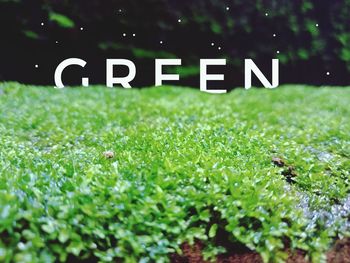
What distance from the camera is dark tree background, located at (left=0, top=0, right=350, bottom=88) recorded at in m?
8.82

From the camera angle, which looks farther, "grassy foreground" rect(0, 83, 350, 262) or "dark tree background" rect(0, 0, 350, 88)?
"dark tree background" rect(0, 0, 350, 88)

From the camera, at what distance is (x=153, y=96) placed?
8312 millimetres

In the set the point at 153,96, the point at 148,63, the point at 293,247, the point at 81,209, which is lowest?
the point at 293,247

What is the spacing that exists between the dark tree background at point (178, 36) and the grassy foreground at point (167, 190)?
381cm

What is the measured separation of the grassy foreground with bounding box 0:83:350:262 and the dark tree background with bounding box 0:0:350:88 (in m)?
3.81

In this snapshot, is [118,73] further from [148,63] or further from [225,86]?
[225,86]

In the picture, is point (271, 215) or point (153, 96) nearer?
point (271, 215)

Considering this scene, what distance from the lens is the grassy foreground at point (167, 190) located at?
2.62m

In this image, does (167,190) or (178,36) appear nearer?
(167,190)

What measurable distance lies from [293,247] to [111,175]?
3.79ft

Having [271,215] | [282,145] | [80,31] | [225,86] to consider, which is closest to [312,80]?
[225,86]

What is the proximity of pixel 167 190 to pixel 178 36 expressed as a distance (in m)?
7.22

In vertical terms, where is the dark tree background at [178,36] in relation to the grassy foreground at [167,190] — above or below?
above

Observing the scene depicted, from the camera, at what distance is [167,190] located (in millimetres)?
2998
